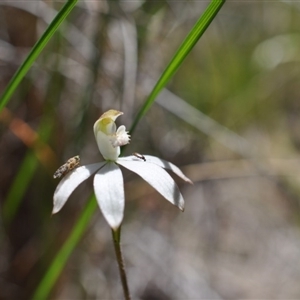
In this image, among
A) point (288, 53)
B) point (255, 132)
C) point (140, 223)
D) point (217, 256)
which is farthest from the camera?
point (255, 132)

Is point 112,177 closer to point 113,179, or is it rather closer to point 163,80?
point 113,179

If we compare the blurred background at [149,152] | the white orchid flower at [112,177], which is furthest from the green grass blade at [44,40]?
the blurred background at [149,152]

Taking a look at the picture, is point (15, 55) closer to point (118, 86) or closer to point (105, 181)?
point (118, 86)

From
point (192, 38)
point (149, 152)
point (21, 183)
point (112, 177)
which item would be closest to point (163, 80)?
point (192, 38)

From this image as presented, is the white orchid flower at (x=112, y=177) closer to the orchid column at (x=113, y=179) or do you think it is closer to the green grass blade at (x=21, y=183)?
the orchid column at (x=113, y=179)

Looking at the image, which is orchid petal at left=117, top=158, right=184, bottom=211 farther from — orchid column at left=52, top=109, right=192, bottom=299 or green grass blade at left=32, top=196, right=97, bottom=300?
green grass blade at left=32, top=196, right=97, bottom=300

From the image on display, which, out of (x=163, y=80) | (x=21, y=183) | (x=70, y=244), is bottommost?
(x=70, y=244)

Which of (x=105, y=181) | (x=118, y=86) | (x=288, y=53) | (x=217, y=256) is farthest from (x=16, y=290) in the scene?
(x=288, y=53)

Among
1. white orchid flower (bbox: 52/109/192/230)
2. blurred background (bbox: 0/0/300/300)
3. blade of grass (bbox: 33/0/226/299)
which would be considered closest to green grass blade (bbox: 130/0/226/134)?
blade of grass (bbox: 33/0/226/299)
